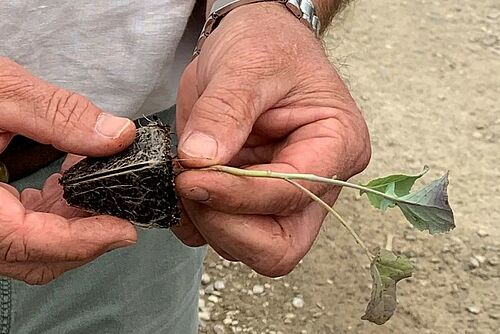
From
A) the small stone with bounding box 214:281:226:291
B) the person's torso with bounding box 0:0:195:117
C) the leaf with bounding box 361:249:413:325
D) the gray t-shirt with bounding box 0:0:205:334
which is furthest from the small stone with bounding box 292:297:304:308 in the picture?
the leaf with bounding box 361:249:413:325

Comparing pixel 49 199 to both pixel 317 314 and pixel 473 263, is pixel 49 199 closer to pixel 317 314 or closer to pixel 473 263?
pixel 317 314

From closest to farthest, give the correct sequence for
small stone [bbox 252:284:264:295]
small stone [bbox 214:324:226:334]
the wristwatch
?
Answer: 1. the wristwatch
2. small stone [bbox 214:324:226:334]
3. small stone [bbox 252:284:264:295]

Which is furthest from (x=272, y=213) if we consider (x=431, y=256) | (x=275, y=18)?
(x=431, y=256)

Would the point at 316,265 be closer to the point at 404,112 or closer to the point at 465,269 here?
the point at 465,269

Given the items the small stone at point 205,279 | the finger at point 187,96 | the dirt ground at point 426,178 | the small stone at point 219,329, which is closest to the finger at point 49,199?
the finger at point 187,96

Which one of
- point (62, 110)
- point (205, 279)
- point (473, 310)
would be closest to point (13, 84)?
point (62, 110)

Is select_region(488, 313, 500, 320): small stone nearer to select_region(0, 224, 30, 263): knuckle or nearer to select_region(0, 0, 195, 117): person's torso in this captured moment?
select_region(0, 0, 195, 117): person's torso

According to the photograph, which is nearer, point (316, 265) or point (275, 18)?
point (275, 18)
